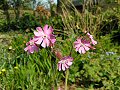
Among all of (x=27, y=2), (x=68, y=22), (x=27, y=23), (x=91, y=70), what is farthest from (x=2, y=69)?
(x=27, y=2)

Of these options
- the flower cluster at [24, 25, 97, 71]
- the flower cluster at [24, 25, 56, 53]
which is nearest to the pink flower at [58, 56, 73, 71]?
the flower cluster at [24, 25, 97, 71]

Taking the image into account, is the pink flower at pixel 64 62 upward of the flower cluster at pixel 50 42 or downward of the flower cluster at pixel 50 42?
downward

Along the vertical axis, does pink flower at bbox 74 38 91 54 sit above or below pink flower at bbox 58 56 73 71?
above

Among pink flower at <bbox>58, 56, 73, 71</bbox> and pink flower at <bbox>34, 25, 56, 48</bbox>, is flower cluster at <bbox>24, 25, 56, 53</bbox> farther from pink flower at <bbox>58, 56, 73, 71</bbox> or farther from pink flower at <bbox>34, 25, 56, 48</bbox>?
pink flower at <bbox>58, 56, 73, 71</bbox>

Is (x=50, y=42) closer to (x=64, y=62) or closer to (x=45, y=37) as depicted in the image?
(x=45, y=37)

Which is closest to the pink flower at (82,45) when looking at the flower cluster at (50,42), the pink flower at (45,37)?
the flower cluster at (50,42)

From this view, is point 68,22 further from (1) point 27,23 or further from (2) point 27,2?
(2) point 27,2

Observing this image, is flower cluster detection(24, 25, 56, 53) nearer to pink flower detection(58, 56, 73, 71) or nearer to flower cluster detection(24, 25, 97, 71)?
flower cluster detection(24, 25, 97, 71)

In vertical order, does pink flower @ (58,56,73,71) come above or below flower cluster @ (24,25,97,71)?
below

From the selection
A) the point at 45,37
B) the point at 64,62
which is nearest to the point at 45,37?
the point at 45,37

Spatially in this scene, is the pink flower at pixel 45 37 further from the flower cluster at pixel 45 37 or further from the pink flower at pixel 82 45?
the pink flower at pixel 82 45

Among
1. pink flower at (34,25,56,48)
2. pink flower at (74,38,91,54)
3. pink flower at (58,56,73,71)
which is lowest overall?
pink flower at (58,56,73,71)

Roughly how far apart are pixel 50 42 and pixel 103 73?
208cm

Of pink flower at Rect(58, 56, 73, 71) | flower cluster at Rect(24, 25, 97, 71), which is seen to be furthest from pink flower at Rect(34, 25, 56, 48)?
pink flower at Rect(58, 56, 73, 71)
